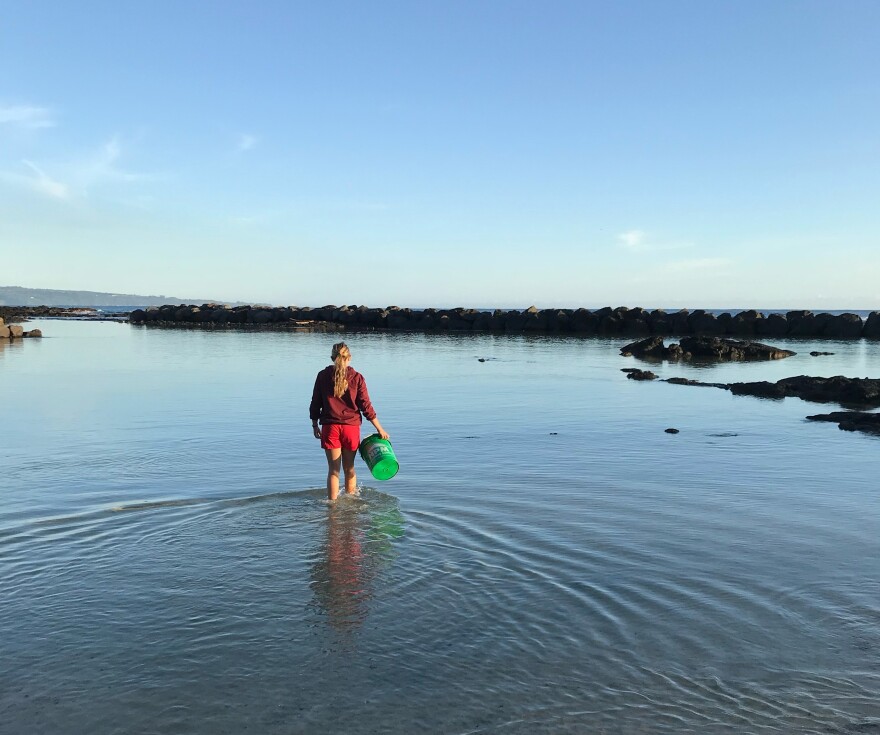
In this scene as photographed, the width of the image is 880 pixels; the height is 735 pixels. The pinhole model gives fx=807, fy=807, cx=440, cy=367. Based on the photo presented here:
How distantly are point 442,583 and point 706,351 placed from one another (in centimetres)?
3296

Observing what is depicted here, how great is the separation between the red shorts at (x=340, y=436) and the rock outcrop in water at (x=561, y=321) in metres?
52.3

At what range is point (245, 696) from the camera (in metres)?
4.59

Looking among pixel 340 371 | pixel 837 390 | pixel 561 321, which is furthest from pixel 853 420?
pixel 561 321

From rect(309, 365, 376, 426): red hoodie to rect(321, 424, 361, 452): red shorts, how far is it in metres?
0.06

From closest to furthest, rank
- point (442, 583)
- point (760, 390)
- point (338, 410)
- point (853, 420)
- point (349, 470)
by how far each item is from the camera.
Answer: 1. point (442, 583)
2. point (338, 410)
3. point (349, 470)
4. point (853, 420)
5. point (760, 390)

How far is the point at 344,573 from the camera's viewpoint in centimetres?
680

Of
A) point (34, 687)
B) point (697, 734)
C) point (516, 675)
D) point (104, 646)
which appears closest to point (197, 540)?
point (104, 646)

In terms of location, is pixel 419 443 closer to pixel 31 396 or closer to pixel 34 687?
pixel 34 687

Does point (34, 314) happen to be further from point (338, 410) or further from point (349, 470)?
point (338, 410)

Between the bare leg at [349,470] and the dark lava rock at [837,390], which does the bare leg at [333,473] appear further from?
the dark lava rock at [837,390]

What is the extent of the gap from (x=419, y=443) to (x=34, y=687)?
9.42 meters

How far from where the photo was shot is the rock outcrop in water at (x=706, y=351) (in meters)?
36.9

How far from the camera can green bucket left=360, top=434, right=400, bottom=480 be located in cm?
966

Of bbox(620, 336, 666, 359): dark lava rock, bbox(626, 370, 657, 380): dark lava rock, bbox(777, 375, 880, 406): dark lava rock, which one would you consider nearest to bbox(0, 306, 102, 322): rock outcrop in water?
bbox(620, 336, 666, 359): dark lava rock
